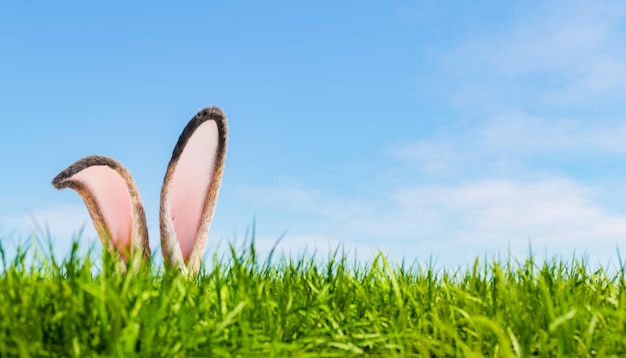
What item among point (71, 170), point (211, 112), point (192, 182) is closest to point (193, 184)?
point (192, 182)

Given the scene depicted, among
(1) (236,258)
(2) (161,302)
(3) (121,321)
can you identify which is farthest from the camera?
(1) (236,258)

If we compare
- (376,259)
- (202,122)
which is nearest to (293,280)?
(376,259)

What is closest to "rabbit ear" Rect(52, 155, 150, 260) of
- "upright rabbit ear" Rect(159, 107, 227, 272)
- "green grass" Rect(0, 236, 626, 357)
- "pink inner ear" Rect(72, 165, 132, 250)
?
"pink inner ear" Rect(72, 165, 132, 250)

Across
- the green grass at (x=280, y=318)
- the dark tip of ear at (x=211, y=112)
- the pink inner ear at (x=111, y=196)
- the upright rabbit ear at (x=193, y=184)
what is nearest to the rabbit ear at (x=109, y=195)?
the pink inner ear at (x=111, y=196)

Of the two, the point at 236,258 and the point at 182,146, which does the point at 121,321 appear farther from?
the point at 182,146

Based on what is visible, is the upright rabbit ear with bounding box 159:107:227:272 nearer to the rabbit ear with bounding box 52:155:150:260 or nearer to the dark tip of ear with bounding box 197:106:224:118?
the dark tip of ear with bounding box 197:106:224:118

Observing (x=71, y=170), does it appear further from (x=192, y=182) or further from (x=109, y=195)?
(x=192, y=182)
